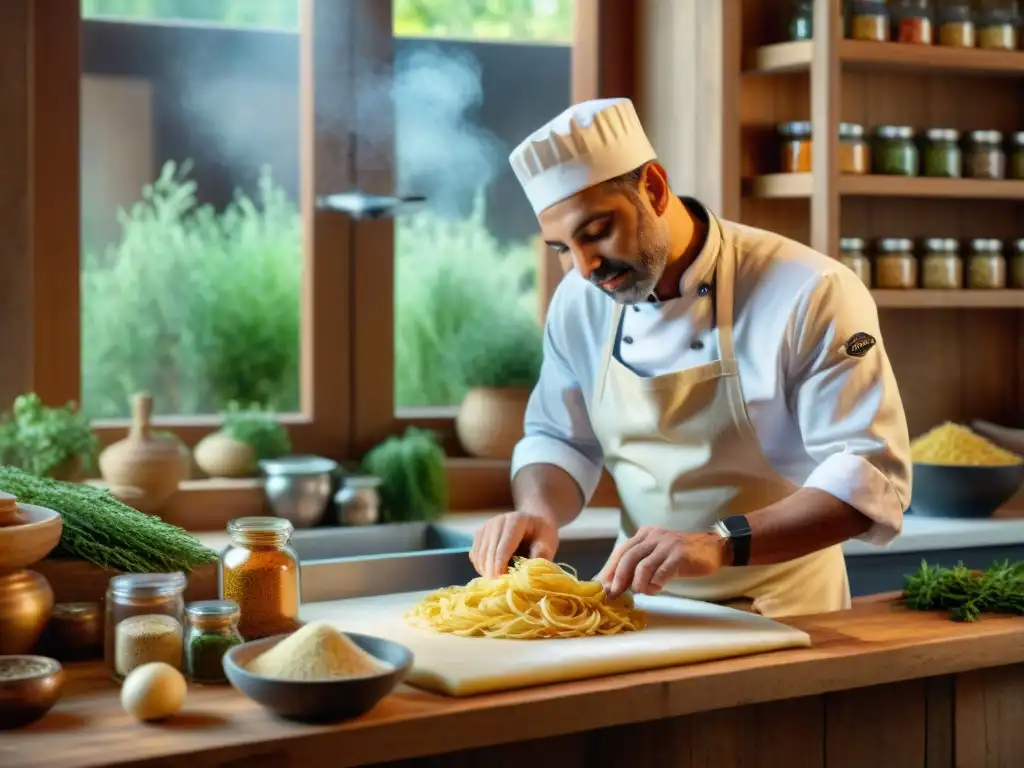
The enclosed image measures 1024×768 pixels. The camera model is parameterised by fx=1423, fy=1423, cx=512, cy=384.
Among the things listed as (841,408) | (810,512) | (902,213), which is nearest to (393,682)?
(810,512)

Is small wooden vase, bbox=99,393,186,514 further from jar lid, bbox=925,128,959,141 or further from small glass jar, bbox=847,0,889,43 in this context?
jar lid, bbox=925,128,959,141

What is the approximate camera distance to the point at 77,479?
11.8ft

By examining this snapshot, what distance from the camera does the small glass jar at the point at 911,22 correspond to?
4074mm

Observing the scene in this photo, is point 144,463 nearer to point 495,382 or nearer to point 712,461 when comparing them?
point 495,382

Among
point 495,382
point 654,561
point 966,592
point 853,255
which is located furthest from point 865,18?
point 654,561

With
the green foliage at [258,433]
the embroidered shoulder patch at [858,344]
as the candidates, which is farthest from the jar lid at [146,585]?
the green foliage at [258,433]

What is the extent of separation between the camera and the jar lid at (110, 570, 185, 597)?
189cm

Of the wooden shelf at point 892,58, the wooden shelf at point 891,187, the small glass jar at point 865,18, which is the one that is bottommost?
the wooden shelf at point 891,187

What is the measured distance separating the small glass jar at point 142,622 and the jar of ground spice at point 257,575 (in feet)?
0.30

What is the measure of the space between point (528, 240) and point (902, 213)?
1.17m

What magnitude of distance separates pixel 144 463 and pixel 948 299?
233 cm

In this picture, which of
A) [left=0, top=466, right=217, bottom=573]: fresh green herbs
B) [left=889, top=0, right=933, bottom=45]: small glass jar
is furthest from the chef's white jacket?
[left=889, top=0, right=933, bottom=45]: small glass jar

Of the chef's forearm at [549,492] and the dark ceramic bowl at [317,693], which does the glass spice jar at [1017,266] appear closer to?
the chef's forearm at [549,492]

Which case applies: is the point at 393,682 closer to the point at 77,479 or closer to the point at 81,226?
the point at 77,479
